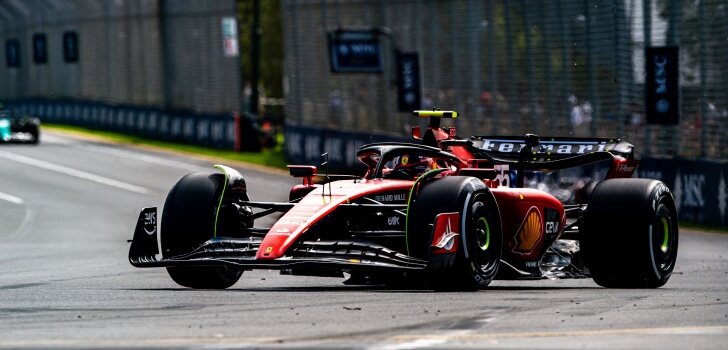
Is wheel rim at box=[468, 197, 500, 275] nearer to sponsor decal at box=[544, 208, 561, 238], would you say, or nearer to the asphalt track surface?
the asphalt track surface

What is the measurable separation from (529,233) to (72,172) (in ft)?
86.3

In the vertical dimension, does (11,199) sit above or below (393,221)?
below

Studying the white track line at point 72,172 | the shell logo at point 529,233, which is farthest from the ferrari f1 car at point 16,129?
the shell logo at point 529,233

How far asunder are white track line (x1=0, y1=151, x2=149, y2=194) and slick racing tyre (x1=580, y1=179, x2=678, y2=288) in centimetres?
2090

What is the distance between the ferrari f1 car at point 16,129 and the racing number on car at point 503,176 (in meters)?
35.4

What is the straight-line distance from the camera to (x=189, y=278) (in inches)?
563

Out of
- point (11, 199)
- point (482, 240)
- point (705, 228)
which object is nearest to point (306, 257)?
point (482, 240)

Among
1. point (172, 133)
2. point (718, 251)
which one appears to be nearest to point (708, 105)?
point (718, 251)

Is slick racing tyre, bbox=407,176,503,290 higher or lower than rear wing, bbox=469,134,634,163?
lower

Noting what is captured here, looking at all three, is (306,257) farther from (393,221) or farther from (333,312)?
(333,312)

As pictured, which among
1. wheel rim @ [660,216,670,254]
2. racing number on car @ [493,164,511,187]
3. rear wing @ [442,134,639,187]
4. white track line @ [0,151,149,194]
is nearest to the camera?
wheel rim @ [660,216,670,254]

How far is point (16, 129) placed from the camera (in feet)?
162

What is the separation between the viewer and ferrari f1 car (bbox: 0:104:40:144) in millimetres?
49344

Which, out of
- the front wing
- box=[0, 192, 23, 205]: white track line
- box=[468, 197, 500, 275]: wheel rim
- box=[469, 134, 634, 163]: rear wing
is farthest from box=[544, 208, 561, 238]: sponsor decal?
box=[0, 192, 23, 205]: white track line
